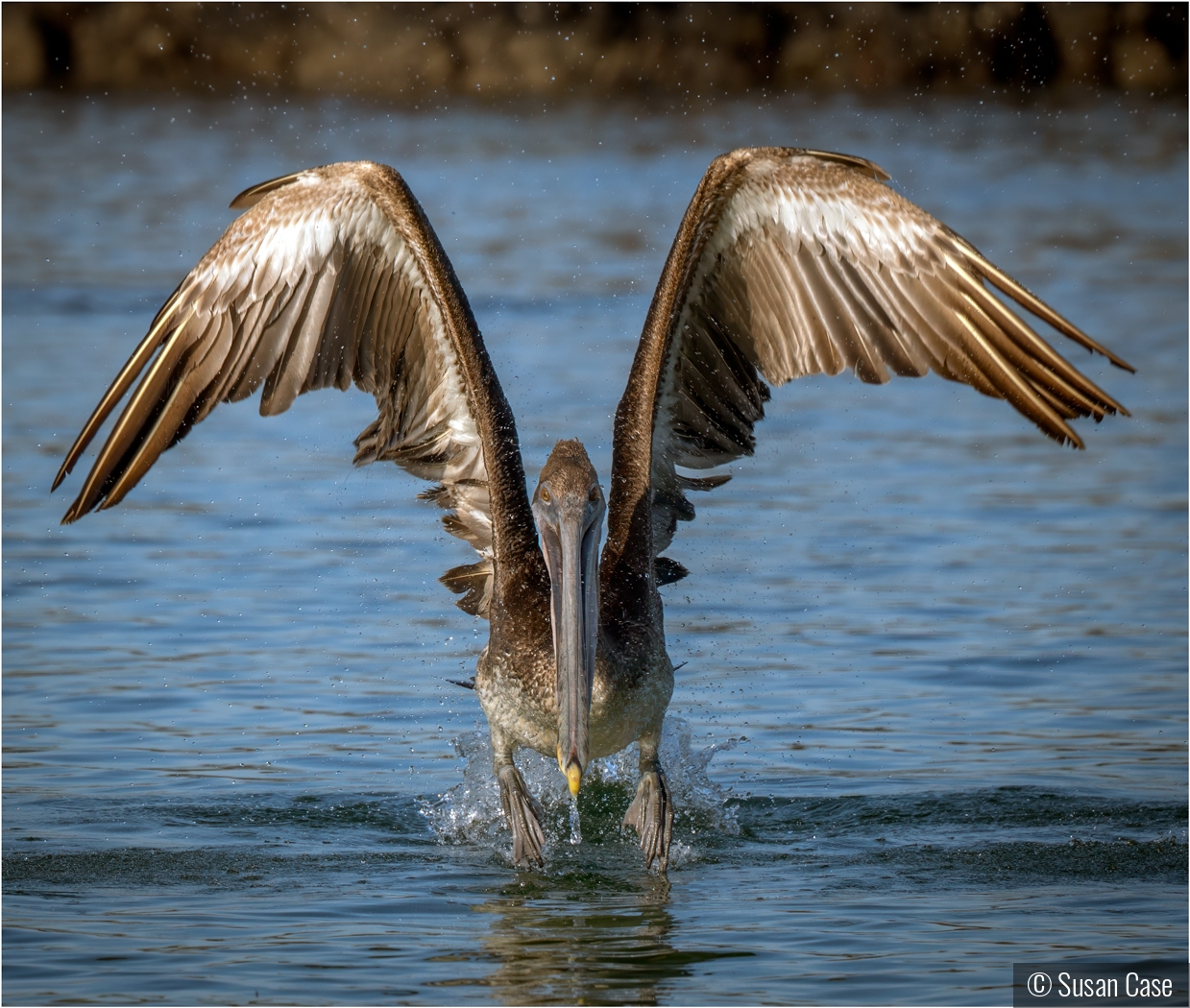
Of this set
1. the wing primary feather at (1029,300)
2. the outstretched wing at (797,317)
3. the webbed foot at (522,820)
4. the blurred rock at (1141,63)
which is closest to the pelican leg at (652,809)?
the webbed foot at (522,820)

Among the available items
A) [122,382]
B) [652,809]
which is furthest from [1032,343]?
[122,382]

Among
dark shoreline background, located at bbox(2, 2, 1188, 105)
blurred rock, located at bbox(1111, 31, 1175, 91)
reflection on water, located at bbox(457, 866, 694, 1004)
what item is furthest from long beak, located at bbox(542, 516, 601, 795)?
blurred rock, located at bbox(1111, 31, 1175, 91)

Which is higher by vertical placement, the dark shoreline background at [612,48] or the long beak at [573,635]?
the dark shoreline background at [612,48]

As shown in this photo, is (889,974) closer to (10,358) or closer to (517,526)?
(517,526)

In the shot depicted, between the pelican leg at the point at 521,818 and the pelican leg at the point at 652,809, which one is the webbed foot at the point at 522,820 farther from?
the pelican leg at the point at 652,809

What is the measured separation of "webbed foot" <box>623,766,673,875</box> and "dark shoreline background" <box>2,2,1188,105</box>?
29348 mm

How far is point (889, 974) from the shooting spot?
5867 millimetres

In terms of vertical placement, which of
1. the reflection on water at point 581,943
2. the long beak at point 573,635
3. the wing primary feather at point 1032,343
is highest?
the wing primary feather at point 1032,343

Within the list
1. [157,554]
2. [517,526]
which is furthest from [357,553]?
[517,526]

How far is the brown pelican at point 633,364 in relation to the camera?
700 centimetres

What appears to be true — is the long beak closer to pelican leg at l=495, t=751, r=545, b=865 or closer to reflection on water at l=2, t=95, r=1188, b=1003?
reflection on water at l=2, t=95, r=1188, b=1003

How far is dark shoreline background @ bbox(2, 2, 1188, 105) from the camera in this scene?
35.1 metres

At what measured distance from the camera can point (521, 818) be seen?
704 cm

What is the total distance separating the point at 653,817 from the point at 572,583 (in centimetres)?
125
